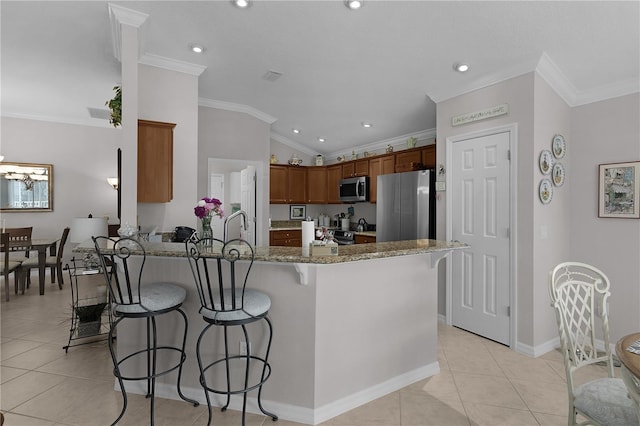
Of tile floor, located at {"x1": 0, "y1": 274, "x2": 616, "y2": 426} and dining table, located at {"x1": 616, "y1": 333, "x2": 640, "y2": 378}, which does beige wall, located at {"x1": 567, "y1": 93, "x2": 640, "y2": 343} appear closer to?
tile floor, located at {"x1": 0, "y1": 274, "x2": 616, "y2": 426}

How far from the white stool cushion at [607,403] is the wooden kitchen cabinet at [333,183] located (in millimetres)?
4961

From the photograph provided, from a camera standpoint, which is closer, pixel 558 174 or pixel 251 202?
pixel 558 174

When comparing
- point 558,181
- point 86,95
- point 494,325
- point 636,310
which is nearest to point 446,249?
point 494,325

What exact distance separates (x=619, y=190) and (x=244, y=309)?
11.8ft

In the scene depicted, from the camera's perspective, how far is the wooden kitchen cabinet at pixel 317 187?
6.53 meters

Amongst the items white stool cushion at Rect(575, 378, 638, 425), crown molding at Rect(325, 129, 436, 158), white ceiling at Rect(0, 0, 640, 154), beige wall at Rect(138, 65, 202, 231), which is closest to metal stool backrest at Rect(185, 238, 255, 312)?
beige wall at Rect(138, 65, 202, 231)

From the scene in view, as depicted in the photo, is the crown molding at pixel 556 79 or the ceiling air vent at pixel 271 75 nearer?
the crown molding at pixel 556 79

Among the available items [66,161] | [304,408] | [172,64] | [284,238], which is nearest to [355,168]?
[284,238]

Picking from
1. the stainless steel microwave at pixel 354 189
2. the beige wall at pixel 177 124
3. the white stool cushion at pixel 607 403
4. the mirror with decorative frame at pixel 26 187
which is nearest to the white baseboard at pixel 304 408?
the white stool cushion at pixel 607 403

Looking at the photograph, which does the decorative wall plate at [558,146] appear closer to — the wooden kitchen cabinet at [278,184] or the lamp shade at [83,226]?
the wooden kitchen cabinet at [278,184]

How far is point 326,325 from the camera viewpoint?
2100 millimetres

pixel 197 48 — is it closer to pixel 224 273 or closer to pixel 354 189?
pixel 224 273

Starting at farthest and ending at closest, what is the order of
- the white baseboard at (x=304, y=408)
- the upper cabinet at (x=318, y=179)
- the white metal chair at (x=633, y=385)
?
the upper cabinet at (x=318, y=179) < the white baseboard at (x=304, y=408) < the white metal chair at (x=633, y=385)

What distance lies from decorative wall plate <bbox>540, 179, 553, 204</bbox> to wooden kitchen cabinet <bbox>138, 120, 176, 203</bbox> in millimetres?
3450
